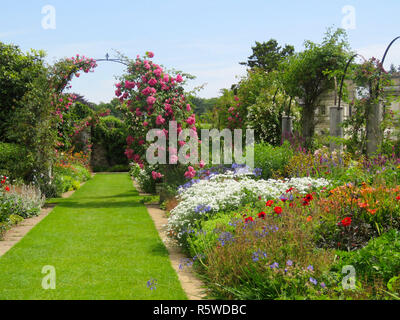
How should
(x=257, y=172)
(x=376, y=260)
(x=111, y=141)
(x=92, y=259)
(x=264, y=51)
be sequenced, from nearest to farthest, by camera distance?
(x=376, y=260) → (x=92, y=259) → (x=257, y=172) → (x=111, y=141) → (x=264, y=51)

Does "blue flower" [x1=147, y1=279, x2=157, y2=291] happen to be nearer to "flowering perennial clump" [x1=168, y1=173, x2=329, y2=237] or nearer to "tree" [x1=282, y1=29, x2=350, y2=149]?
"flowering perennial clump" [x1=168, y1=173, x2=329, y2=237]

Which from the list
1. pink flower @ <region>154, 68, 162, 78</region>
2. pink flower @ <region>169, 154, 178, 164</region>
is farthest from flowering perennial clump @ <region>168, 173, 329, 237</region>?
pink flower @ <region>154, 68, 162, 78</region>

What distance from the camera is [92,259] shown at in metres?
5.77

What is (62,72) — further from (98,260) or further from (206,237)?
(206,237)

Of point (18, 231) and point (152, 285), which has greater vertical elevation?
point (152, 285)

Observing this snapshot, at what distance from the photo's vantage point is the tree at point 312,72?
11.9m

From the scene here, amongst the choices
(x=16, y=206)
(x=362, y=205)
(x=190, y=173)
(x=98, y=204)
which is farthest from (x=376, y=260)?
(x=98, y=204)

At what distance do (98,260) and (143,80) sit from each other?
22.8 feet

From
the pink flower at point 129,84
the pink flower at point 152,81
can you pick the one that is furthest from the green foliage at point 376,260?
the pink flower at point 129,84

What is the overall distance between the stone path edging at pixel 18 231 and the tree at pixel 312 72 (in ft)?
25.1

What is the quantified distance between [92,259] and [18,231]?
2.77 meters

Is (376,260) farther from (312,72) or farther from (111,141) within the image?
(111,141)

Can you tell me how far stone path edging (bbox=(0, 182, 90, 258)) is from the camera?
6.74 meters

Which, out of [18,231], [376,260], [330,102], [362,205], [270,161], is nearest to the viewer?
[376,260]
